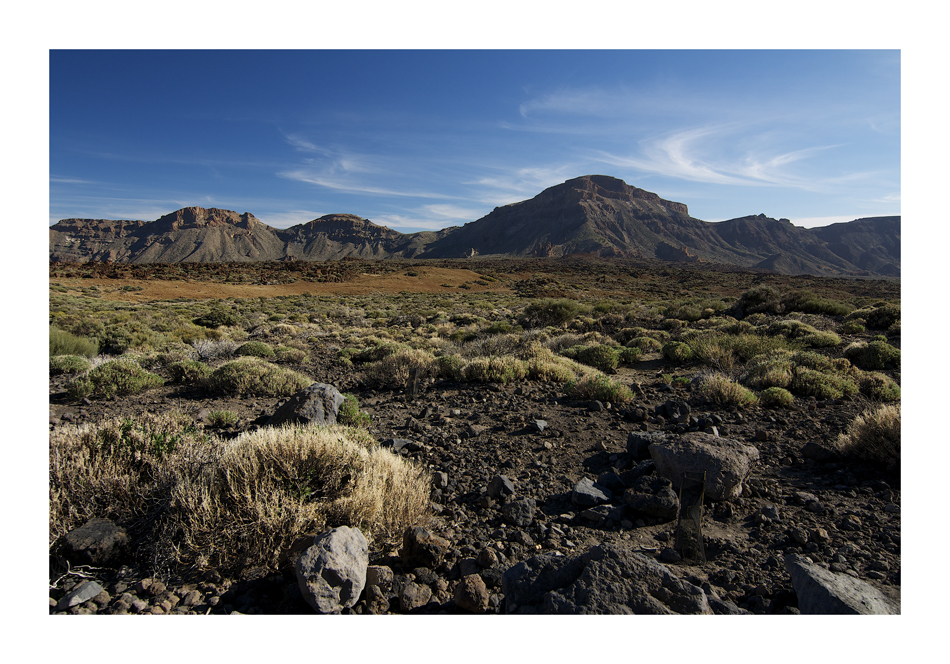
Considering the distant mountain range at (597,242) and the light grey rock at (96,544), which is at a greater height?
the distant mountain range at (597,242)

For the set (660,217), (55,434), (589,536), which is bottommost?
(589,536)

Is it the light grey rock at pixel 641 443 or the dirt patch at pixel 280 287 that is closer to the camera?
the light grey rock at pixel 641 443

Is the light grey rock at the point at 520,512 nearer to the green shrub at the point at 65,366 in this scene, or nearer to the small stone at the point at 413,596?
the small stone at the point at 413,596

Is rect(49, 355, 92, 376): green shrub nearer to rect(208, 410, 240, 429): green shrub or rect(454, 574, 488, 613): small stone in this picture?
rect(208, 410, 240, 429): green shrub

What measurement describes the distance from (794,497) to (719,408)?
9.27 ft

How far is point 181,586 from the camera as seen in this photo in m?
2.41

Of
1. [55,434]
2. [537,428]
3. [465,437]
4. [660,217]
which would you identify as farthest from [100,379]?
[660,217]

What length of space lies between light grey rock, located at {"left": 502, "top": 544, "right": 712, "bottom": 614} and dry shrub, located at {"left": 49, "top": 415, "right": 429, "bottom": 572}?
1.06 metres

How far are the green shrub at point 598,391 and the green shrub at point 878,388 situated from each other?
3773mm

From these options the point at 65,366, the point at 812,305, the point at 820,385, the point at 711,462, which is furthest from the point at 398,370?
the point at 812,305

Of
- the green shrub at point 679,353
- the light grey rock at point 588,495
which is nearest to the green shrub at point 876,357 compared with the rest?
the green shrub at point 679,353

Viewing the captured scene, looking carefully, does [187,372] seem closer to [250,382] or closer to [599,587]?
[250,382]

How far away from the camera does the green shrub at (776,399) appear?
6.41 meters

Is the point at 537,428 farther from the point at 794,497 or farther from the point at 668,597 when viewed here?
the point at 668,597
